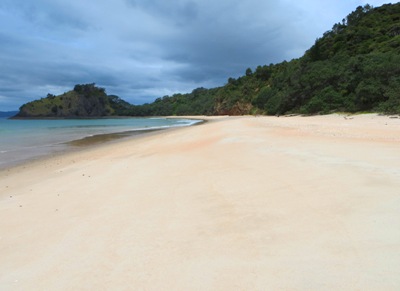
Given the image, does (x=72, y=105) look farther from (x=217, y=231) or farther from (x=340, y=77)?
(x=217, y=231)

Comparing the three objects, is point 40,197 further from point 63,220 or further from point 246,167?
point 246,167

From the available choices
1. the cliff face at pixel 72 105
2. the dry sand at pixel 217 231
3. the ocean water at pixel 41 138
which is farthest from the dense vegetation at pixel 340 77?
the cliff face at pixel 72 105

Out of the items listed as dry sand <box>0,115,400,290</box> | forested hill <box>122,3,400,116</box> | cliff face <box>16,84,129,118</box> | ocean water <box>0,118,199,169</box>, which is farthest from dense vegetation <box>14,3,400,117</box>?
cliff face <box>16,84,129,118</box>

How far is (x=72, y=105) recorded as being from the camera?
154 meters

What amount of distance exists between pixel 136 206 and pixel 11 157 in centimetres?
1156

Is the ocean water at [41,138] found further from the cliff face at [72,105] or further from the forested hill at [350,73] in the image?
the cliff face at [72,105]

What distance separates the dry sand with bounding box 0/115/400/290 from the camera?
2.35 metres

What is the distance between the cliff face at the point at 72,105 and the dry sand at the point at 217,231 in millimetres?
164054

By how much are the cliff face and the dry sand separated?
164 metres

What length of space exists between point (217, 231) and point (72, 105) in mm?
169311

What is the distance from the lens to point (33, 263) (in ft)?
9.53

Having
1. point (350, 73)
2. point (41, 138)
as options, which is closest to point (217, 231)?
point (41, 138)

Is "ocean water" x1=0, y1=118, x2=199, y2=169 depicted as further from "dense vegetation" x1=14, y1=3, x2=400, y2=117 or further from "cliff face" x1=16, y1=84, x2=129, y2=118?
"cliff face" x1=16, y1=84, x2=129, y2=118

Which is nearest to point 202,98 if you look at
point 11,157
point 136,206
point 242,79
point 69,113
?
point 242,79
